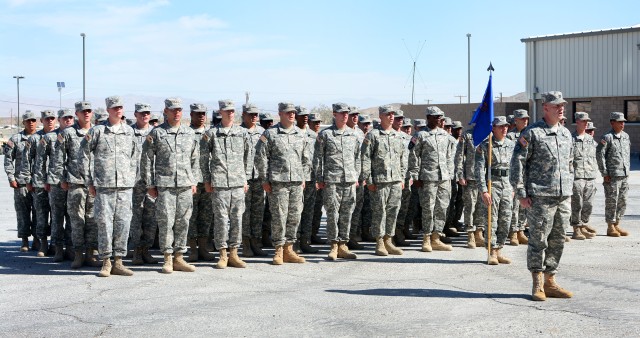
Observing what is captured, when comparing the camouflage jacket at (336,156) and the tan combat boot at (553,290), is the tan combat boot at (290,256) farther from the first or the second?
the tan combat boot at (553,290)

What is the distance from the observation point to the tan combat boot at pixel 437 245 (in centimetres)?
1255

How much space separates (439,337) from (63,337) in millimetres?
3146

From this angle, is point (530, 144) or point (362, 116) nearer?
point (530, 144)

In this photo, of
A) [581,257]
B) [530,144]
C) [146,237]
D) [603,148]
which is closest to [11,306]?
[146,237]

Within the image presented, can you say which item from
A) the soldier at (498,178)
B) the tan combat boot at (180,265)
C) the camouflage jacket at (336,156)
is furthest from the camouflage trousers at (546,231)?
the tan combat boot at (180,265)

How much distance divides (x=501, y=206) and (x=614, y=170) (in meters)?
3.41

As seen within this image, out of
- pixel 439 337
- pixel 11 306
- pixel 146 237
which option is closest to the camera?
pixel 439 337

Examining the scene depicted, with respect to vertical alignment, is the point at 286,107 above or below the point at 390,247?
above

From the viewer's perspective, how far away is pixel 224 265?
10977 mm

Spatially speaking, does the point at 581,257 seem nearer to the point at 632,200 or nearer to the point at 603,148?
the point at 603,148

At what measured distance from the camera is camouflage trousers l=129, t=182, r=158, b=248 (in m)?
11.4

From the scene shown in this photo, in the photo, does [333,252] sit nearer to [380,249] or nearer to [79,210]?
[380,249]

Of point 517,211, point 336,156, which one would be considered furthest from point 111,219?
point 517,211

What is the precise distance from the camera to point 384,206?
475 inches
